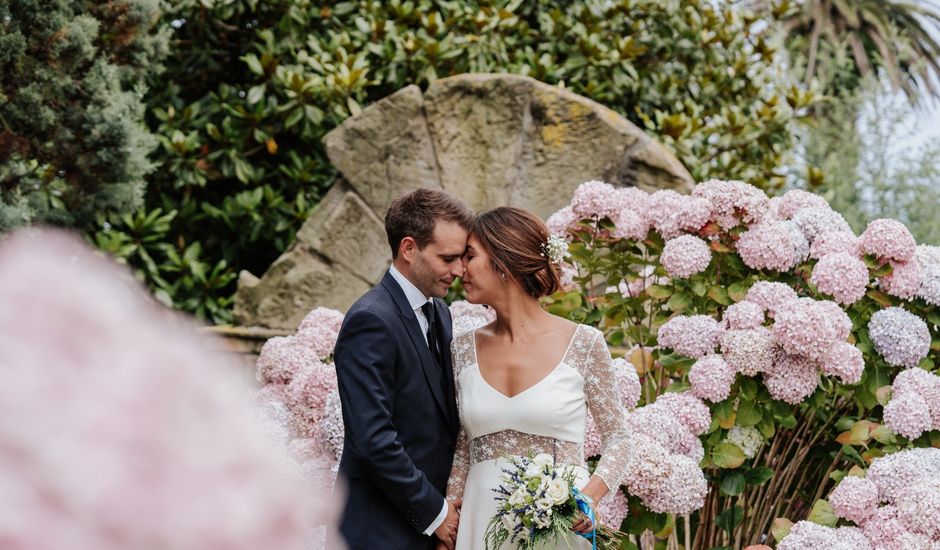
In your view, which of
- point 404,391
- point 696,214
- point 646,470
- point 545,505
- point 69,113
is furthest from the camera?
point 69,113

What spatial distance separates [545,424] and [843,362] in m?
1.20

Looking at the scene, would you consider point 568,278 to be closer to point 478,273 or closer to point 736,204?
point 736,204

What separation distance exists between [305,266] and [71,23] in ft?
6.21

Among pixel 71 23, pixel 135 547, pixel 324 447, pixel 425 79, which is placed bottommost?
pixel 324 447

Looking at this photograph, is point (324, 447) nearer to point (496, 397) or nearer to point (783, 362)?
point (496, 397)

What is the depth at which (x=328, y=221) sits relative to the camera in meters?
5.68

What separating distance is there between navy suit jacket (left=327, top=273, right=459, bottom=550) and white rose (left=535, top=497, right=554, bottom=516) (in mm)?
404

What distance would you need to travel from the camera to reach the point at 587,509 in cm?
253

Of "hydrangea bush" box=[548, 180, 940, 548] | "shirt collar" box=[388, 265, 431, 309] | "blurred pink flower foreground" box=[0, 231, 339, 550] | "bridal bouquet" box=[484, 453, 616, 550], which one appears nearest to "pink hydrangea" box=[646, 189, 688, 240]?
"hydrangea bush" box=[548, 180, 940, 548]

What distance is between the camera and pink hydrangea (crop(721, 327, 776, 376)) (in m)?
3.25

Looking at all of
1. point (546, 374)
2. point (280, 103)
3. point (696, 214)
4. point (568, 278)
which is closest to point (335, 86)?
point (280, 103)

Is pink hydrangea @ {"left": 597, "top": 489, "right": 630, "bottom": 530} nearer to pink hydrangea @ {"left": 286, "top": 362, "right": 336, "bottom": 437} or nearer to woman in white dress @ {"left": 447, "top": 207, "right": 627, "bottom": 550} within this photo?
woman in white dress @ {"left": 447, "top": 207, "right": 627, "bottom": 550}

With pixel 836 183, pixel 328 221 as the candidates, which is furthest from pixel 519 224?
pixel 836 183

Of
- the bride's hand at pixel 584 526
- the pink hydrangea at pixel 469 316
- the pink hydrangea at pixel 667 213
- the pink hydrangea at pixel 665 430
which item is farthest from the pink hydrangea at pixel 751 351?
the bride's hand at pixel 584 526
